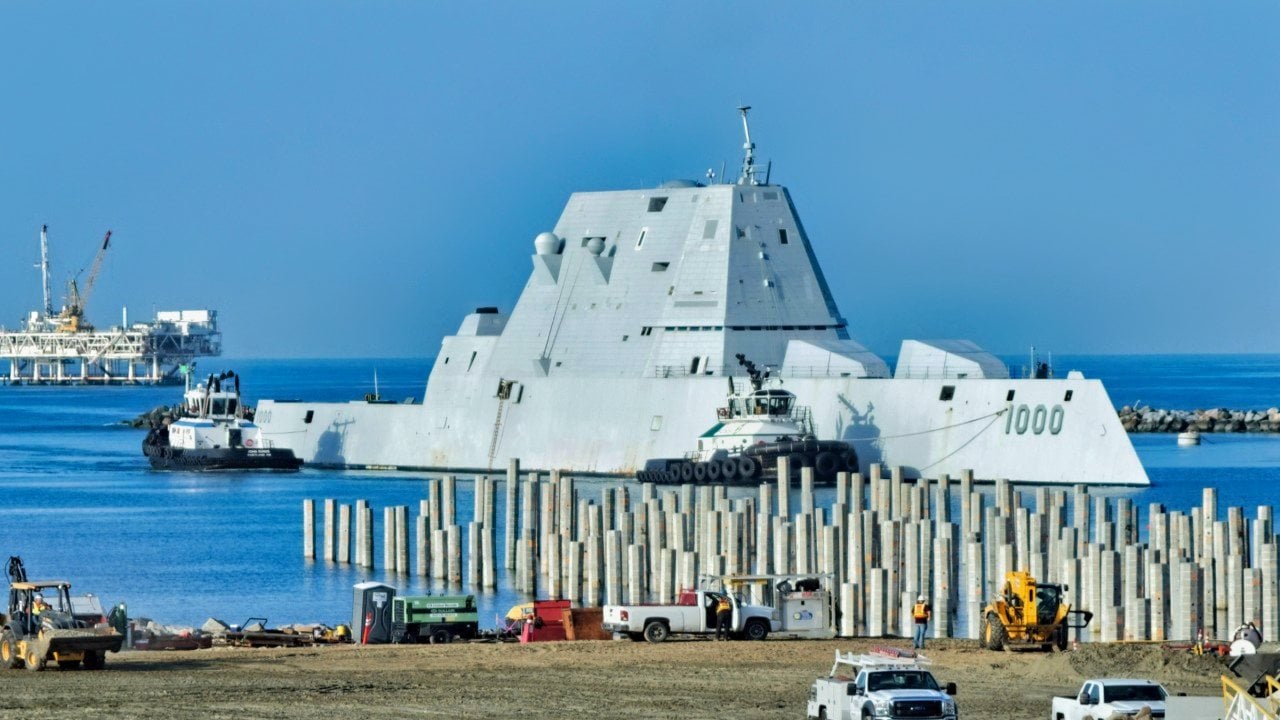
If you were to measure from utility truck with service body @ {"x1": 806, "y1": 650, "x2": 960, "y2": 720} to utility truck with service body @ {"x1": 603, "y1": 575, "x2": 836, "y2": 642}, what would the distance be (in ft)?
→ 26.2

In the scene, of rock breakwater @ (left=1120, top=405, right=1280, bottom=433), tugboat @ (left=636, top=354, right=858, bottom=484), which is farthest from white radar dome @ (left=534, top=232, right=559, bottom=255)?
rock breakwater @ (left=1120, top=405, right=1280, bottom=433)

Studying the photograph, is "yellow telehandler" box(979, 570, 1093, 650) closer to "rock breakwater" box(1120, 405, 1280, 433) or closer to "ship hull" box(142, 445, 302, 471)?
"ship hull" box(142, 445, 302, 471)

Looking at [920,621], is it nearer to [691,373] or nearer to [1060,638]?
[1060,638]

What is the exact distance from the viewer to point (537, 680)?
29312 millimetres

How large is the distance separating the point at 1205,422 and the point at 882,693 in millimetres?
81714

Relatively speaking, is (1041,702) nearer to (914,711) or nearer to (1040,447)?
(914,711)

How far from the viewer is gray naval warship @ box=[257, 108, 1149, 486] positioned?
191ft

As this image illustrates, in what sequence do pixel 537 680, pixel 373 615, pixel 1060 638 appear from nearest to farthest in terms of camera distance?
pixel 537 680
pixel 1060 638
pixel 373 615

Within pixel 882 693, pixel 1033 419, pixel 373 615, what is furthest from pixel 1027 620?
pixel 1033 419

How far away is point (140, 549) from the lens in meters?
55.4

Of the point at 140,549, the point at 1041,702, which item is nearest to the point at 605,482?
the point at 140,549

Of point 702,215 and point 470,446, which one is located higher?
point 702,215

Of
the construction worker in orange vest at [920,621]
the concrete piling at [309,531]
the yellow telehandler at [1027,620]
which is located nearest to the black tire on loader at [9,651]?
the construction worker in orange vest at [920,621]

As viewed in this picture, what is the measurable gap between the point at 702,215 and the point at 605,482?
7.82m
